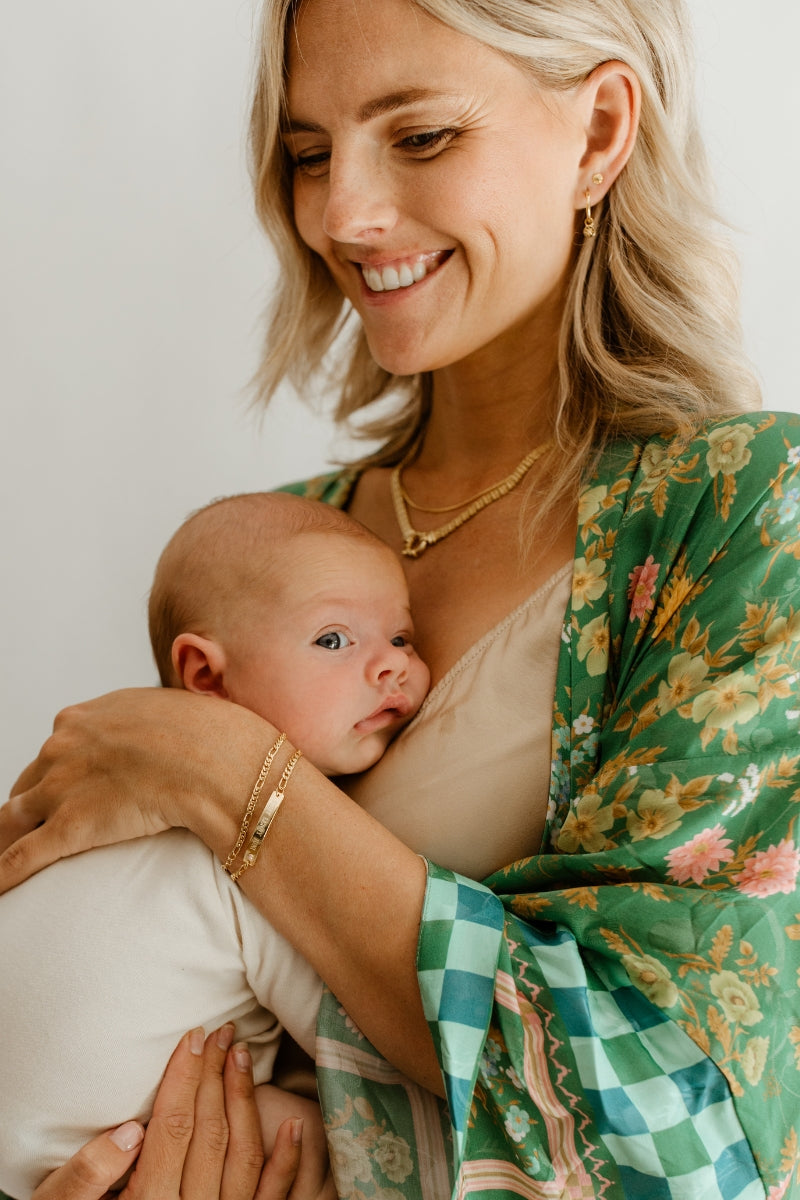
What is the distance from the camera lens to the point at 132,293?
2.27 m

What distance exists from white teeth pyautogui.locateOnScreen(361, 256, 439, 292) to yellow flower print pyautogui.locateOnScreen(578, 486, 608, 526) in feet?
1.25

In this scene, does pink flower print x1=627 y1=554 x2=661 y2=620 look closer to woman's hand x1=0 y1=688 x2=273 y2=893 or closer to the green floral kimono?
the green floral kimono

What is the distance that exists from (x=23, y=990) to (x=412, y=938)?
0.45 metres

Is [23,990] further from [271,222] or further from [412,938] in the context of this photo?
[271,222]

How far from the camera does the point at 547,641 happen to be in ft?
4.57

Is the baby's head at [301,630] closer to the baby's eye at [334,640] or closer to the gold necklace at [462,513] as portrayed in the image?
the baby's eye at [334,640]

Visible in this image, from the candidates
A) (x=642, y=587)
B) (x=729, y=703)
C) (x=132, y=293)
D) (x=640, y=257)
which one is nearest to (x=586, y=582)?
(x=642, y=587)

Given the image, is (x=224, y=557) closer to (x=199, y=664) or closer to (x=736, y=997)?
(x=199, y=664)

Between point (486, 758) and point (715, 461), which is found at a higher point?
point (715, 461)

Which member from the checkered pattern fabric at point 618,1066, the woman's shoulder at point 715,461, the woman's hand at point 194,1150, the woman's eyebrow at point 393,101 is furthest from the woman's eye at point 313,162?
the woman's hand at point 194,1150

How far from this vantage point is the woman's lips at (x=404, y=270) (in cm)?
153

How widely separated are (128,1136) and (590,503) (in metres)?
0.92

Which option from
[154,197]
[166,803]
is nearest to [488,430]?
[166,803]

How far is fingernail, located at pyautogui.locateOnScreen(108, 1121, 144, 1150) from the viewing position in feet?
4.07
